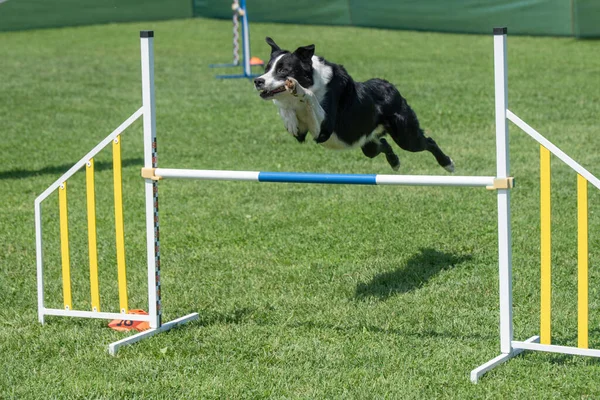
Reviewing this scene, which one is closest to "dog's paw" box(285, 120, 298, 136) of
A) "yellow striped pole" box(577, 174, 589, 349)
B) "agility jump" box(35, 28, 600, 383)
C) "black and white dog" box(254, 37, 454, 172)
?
"black and white dog" box(254, 37, 454, 172)

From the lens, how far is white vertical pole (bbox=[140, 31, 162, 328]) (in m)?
5.27

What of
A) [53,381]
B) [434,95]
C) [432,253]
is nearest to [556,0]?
[434,95]

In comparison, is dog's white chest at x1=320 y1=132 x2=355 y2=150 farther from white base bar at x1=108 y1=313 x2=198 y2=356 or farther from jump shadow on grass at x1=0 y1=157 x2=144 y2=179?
jump shadow on grass at x1=0 y1=157 x2=144 y2=179

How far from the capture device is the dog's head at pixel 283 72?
514cm

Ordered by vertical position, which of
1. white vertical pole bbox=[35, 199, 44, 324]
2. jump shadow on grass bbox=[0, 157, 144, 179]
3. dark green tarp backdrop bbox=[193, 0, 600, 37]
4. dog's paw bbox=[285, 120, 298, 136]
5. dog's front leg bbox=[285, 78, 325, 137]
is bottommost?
white vertical pole bbox=[35, 199, 44, 324]

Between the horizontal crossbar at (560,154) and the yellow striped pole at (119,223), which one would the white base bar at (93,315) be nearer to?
the yellow striped pole at (119,223)

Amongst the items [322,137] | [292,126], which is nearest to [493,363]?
[322,137]

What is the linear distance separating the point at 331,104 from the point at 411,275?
1520mm

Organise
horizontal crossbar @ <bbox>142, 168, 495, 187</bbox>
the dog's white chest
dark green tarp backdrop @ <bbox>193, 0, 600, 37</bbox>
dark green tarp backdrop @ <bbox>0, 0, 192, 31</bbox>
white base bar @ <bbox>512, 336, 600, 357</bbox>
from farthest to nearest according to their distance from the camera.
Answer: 1. dark green tarp backdrop @ <bbox>0, 0, 192, 31</bbox>
2. dark green tarp backdrop @ <bbox>193, 0, 600, 37</bbox>
3. the dog's white chest
4. horizontal crossbar @ <bbox>142, 168, 495, 187</bbox>
5. white base bar @ <bbox>512, 336, 600, 357</bbox>

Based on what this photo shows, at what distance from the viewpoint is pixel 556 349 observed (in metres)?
4.61

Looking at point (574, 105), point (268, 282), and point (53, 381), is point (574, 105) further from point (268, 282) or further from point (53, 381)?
point (53, 381)

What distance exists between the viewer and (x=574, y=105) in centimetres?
1252

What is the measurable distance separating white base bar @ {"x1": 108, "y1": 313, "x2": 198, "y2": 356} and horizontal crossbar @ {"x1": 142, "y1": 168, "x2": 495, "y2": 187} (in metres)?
0.91

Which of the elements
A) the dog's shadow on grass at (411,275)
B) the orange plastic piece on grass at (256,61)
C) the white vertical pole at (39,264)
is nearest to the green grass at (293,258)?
the dog's shadow on grass at (411,275)
